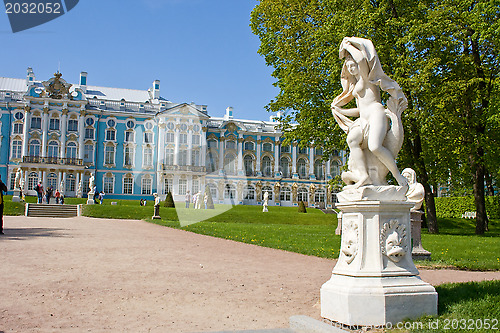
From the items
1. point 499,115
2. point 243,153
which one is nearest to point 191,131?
point 243,153

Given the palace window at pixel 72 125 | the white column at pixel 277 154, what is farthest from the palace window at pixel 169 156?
the white column at pixel 277 154

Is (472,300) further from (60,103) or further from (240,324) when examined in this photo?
(60,103)

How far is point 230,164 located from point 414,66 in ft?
141

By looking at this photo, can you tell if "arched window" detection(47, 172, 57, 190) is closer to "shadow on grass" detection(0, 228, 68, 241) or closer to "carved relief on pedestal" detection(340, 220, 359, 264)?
"shadow on grass" detection(0, 228, 68, 241)

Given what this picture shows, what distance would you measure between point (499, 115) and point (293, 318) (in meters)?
13.3

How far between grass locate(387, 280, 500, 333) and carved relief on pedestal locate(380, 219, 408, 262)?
22.5 inches

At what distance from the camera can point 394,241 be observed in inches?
165

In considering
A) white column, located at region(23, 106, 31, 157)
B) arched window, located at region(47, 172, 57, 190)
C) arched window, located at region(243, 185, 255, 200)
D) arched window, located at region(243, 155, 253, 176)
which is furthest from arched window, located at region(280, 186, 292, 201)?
white column, located at region(23, 106, 31, 157)

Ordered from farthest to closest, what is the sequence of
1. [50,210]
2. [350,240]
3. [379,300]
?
[50,210] < [350,240] < [379,300]

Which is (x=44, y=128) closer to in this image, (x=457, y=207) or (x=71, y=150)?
(x=71, y=150)

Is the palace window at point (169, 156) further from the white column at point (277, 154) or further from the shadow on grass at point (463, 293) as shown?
the shadow on grass at point (463, 293)

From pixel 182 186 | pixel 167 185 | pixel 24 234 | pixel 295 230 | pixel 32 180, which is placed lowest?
pixel 295 230

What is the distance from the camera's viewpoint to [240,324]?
4211 mm

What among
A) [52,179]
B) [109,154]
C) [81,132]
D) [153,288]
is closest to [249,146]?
[109,154]
